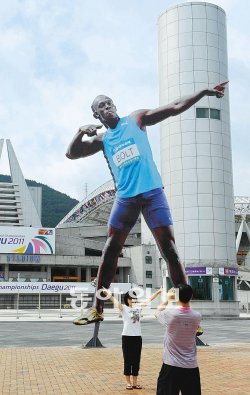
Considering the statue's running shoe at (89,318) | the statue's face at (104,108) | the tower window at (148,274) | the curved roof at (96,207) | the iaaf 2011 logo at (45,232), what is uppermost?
the curved roof at (96,207)

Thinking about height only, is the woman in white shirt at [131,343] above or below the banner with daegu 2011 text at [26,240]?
below

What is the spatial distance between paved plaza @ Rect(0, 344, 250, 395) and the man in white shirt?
4.12m

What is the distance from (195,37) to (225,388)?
3582cm

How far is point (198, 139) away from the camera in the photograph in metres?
44.2

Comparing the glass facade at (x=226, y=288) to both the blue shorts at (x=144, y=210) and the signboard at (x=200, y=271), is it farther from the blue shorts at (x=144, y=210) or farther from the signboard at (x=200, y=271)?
the blue shorts at (x=144, y=210)

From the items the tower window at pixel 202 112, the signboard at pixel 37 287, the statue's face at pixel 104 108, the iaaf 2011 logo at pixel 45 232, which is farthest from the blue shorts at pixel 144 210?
the iaaf 2011 logo at pixel 45 232

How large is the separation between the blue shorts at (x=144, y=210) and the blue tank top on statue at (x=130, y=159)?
21 cm

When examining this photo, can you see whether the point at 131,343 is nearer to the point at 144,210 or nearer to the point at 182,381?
the point at 182,381

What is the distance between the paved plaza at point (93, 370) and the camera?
11.0 metres

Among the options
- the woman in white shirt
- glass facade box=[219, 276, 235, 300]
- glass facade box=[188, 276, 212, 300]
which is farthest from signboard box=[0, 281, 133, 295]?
the woman in white shirt

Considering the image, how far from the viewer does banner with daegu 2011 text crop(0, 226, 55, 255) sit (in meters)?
76.7

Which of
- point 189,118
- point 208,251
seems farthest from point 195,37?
point 208,251

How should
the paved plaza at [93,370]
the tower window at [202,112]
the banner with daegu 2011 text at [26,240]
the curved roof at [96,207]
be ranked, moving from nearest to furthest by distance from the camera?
the paved plaza at [93,370] < the tower window at [202,112] < the banner with daegu 2011 text at [26,240] < the curved roof at [96,207]

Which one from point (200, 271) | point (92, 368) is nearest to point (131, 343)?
point (92, 368)
